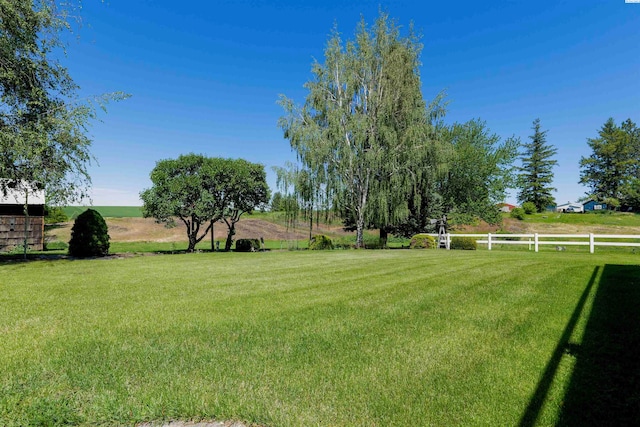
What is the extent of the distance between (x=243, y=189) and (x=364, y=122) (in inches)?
327

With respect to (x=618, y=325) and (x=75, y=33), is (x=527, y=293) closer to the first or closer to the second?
(x=618, y=325)

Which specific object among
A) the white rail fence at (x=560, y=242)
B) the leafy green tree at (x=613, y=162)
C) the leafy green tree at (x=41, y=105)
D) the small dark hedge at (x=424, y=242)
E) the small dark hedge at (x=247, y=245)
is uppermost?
the leafy green tree at (x=613, y=162)

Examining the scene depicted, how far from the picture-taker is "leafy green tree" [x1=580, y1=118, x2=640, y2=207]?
59281mm

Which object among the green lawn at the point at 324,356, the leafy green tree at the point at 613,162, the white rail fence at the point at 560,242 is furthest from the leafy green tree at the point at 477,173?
the leafy green tree at the point at 613,162

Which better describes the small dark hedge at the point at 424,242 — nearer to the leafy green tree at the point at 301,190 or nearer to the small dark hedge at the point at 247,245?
the leafy green tree at the point at 301,190

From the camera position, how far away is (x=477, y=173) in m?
25.8

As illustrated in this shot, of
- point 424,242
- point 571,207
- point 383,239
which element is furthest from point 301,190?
point 571,207

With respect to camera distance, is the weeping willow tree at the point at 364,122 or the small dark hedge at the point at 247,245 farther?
the small dark hedge at the point at 247,245

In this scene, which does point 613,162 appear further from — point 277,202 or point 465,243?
point 277,202

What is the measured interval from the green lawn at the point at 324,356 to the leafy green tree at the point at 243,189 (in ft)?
45.9

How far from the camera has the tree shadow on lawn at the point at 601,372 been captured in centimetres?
238

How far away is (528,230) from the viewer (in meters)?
38.8

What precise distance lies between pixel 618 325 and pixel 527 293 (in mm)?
1938

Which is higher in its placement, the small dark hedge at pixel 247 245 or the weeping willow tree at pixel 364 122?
the weeping willow tree at pixel 364 122
